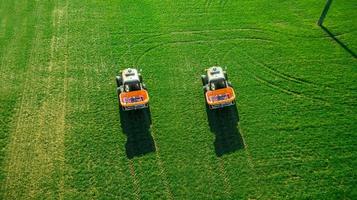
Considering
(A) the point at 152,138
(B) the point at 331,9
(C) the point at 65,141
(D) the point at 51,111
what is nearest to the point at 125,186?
(A) the point at 152,138

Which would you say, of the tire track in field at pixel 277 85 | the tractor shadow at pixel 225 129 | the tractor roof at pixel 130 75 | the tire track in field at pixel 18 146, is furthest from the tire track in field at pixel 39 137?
the tire track in field at pixel 277 85

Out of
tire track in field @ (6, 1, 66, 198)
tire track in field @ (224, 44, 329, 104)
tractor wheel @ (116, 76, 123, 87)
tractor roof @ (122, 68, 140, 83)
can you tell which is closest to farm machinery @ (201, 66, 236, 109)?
tire track in field @ (224, 44, 329, 104)

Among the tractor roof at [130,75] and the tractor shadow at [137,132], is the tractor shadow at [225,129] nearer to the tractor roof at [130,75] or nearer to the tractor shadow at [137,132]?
the tractor shadow at [137,132]

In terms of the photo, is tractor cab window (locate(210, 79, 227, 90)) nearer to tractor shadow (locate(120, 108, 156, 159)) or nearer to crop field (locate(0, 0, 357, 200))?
crop field (locate(0, 0, 357, 200))

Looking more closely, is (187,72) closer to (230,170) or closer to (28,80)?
(230,170)

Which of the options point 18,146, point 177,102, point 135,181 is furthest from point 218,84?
point 18,146

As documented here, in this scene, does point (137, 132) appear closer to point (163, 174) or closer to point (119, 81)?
point (163, 174)
